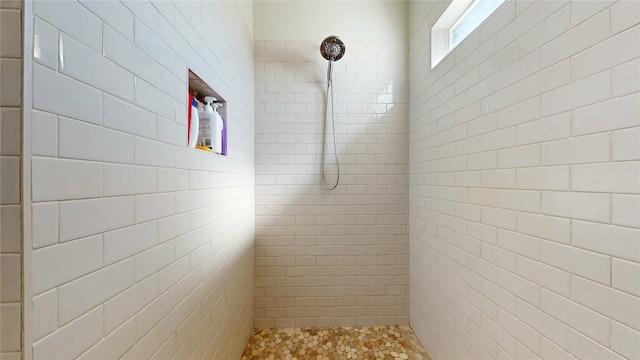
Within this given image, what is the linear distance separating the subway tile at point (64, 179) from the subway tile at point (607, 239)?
1234 mm

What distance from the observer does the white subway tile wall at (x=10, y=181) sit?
0.41 m

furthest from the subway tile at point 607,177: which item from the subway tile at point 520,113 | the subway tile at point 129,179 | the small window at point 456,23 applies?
the subway tile at point 129,179

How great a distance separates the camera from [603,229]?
0.65 metres

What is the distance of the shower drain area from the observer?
168 centimetres

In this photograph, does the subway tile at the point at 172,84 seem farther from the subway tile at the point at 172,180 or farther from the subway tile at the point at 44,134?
the subway tile at the point at 44,134

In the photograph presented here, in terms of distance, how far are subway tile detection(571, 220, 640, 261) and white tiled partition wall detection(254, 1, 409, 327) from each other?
1.29m

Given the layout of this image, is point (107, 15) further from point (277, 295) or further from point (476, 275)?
point (277, 295)

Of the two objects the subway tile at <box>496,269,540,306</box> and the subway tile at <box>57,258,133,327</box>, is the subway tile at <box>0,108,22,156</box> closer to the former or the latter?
the subway tile at <box>57,258,133,327</box>

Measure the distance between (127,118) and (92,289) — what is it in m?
0.41

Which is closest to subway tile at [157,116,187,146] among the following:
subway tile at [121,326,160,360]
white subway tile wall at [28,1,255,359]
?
white subway tile wall at [28,1,255,359]

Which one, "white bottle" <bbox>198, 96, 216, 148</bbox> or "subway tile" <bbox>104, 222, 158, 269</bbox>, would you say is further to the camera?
"white bottle" <bbox>198, 96, 216, 148</bbox>

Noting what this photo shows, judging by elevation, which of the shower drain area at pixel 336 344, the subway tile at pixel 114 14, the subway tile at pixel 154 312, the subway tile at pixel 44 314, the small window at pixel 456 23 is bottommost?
the shower drain area at pixel 336 344

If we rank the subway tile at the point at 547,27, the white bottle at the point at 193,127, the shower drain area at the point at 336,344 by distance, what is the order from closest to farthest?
the subway tile at the point at 547,27 < the white bottle at the point at 193,127 < the shower drain area at the point at 336,344

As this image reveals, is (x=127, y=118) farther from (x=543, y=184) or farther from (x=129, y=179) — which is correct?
(x=543, y=184)
